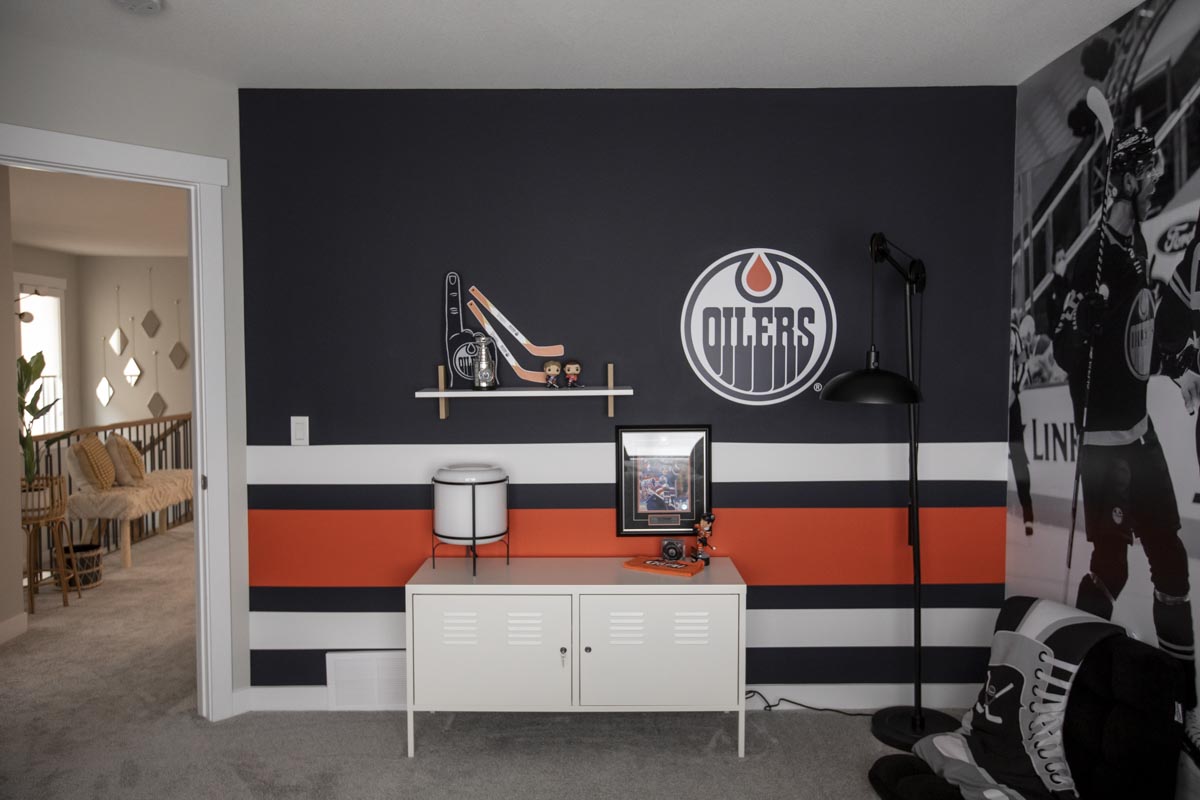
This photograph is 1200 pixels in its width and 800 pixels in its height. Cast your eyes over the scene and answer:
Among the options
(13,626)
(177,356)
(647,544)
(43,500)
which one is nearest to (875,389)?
(647,544)

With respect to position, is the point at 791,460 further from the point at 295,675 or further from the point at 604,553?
the point at 295,675

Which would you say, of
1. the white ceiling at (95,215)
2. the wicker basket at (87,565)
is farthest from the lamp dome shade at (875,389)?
the wicker basket at (87,565)

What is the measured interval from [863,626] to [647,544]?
3.09 ft

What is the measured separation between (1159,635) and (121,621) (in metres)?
4.77

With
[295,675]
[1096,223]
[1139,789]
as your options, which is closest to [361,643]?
[295,675]

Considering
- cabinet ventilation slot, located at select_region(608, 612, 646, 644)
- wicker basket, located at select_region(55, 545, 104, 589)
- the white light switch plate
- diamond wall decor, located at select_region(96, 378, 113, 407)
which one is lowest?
wicker basket, located at select_region(55, 545, 104, 589)

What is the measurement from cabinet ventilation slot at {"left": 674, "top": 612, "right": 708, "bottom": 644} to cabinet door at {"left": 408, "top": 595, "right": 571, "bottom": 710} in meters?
0.39

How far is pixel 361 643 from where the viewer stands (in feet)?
10.3

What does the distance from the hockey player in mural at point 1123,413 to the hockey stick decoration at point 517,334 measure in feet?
6.12

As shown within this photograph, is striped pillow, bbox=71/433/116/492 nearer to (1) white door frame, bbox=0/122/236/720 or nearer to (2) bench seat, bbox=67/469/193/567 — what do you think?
(2) bench seat, bbox=67/469/193/567

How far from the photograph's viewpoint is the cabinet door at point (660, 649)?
2.73 meters

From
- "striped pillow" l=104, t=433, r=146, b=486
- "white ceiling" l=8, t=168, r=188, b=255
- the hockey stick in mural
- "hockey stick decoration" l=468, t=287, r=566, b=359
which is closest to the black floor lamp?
the hockey stick in mural

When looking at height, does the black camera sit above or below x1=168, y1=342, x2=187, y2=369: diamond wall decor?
below

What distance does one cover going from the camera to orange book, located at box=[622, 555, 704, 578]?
2.84 m
